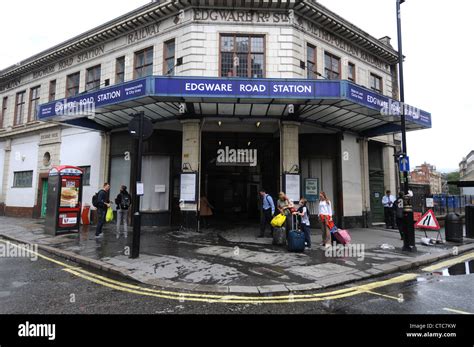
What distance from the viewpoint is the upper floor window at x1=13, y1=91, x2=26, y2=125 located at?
806 inches

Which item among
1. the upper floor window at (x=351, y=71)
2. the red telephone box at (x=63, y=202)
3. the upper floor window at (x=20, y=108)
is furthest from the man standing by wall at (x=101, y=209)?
the upper floor window at (x=20, y=108)

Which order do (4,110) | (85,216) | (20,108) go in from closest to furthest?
(85,216) < (20,108) < (4,110)

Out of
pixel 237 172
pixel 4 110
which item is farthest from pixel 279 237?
pixel 4 110

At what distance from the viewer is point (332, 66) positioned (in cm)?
1472

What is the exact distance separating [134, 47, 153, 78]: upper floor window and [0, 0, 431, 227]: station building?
0.08 metres

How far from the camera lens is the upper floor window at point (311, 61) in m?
13.5

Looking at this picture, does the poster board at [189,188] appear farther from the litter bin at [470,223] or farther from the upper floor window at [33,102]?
the upper floor window at [33,102]

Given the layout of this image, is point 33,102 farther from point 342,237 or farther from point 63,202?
point 342,237

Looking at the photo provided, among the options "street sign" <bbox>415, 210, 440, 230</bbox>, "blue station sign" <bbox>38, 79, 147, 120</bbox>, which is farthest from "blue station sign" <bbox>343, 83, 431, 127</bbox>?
"blue station sign" <bbox>38, 79, 147, 120</bbox>

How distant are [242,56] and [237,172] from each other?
6447mm

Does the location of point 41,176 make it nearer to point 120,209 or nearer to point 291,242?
point 120,209

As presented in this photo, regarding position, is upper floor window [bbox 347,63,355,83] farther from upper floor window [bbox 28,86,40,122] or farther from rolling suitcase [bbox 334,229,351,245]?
upper floor window [bbox 28,86,40,122]
